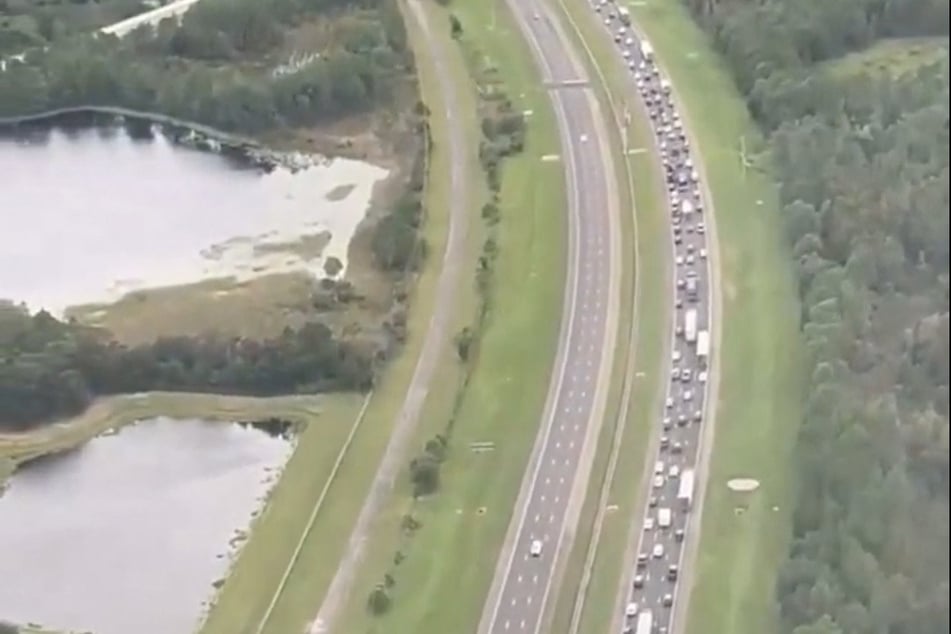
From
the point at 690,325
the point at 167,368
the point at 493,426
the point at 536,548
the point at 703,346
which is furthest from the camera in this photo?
the point at 167,368

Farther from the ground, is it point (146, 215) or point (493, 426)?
point (146, 215)

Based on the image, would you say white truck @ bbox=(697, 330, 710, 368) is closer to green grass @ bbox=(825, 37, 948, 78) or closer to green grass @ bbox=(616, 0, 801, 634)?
green grass @ bbox=(616, 0, 801, 634)

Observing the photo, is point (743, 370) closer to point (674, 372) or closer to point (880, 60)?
point (674, 372)

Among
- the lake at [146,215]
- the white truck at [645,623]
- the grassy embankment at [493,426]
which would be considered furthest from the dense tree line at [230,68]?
the white truck at [645,623]

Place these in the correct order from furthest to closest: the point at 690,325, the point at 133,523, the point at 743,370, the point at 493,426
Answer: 1. the point at 690,325
2. the point at 743,370
3. the point at 493,426
4. the point at 133,523

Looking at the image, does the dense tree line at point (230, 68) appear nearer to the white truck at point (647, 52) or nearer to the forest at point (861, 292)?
the white truck at point (647, 52)

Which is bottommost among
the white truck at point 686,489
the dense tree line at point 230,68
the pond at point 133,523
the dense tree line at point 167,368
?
→ the white truck at point 686,489

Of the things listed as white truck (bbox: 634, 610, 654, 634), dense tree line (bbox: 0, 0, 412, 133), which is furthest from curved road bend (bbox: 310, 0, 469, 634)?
white truck (bbox: 634, 610, 654, 634)

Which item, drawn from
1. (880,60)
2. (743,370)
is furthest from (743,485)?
(880,60)
